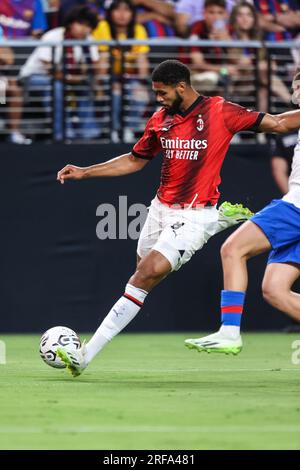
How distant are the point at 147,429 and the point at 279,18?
10736 millimetres

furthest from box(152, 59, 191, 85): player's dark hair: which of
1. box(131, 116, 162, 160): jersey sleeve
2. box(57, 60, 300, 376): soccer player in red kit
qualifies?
box(131, 116, 162, 160): jersey sleeve

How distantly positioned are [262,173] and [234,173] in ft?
1.22

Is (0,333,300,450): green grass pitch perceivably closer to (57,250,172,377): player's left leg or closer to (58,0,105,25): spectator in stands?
(57,250,172,377): player's left leg

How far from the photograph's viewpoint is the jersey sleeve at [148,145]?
9.76 meters

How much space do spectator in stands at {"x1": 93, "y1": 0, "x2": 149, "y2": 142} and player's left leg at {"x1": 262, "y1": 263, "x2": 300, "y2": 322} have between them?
567 cm

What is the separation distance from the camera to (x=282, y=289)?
352 inches

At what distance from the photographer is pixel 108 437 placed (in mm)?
6121

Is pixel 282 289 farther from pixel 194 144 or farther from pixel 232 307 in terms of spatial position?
pixel 194 144

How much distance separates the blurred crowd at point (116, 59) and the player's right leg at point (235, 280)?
18.1 ft

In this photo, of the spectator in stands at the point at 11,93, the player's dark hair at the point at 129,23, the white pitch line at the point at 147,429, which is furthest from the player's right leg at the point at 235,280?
the player's dark hair at the point at 129,23

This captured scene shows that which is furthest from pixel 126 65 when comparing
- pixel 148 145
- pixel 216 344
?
pixel 216 344
